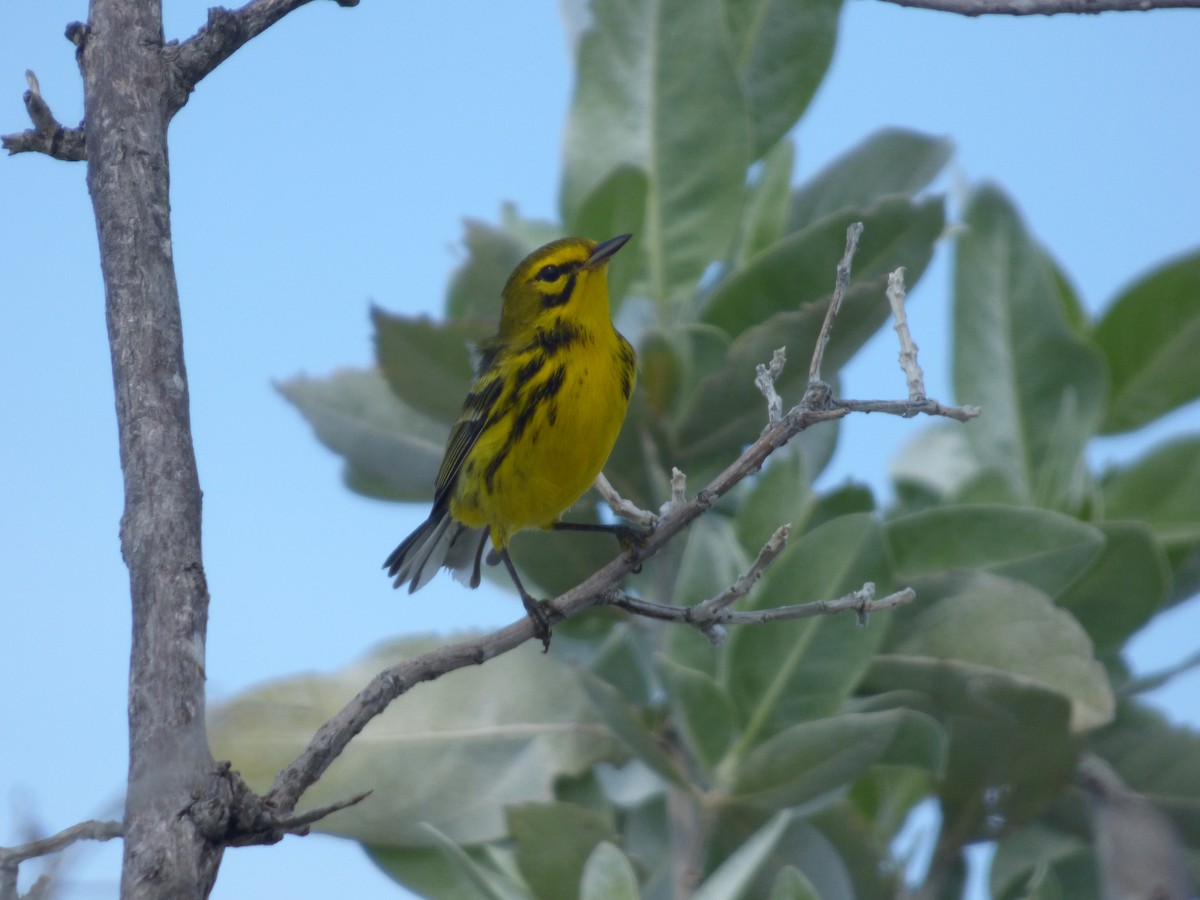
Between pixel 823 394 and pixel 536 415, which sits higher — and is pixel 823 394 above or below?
below

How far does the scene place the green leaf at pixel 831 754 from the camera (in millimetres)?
3285

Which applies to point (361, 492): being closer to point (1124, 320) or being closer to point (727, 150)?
point (727, 150)

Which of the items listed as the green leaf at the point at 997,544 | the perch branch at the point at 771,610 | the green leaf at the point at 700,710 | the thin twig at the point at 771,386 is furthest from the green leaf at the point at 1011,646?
the thin twig at the point at 771,386

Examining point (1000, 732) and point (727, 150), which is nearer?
point (1000, 732)

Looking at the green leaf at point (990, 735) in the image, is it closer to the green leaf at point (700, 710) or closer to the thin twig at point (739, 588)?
the green leaf at point (700, 710)

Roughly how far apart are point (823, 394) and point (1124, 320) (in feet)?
8.18

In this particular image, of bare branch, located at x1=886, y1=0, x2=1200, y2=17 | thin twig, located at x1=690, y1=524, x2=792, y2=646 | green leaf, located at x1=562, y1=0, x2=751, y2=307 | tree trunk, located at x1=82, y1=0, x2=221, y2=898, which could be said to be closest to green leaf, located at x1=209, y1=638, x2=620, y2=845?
thin twig, located at x1=690, y1=524, x2=792, y2=646

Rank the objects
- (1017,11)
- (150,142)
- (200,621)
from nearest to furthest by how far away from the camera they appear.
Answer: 1. (200,621)
2. (150,142)
3. (1017,11)

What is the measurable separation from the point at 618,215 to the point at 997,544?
149 centimetres

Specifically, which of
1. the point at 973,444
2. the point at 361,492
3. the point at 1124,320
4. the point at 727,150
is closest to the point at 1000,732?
the point at 973,444

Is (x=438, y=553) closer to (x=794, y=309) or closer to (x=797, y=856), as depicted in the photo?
(x=794, y=309)

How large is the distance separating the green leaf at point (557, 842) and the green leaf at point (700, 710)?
33 cm

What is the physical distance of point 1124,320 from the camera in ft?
15.3

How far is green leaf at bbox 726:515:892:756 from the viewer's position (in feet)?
11.4
